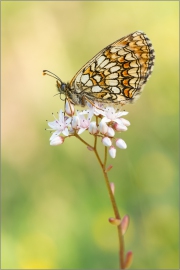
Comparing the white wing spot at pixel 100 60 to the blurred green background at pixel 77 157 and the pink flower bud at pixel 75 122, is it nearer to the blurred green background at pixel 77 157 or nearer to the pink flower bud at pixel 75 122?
the pink flower bud at pixel 75 122

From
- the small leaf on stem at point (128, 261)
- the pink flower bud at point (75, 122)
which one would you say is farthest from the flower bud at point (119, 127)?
the small leaf on stem at point (128, 261)

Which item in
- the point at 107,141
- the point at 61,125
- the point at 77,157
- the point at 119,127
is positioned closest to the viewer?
the point at 107,141

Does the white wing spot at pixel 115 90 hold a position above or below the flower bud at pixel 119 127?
above

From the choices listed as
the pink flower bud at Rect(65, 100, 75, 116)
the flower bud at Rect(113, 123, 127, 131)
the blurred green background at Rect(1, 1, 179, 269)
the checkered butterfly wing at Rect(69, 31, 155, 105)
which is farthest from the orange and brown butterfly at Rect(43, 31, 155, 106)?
the blurred green background at Rect(1, 1, 179, 269)

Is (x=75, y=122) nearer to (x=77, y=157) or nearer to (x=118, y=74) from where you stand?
(x=118, y=74)

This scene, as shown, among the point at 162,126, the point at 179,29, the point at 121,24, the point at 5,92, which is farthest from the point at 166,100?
the point at 5,92

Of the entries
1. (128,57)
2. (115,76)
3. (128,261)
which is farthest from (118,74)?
(128,261)

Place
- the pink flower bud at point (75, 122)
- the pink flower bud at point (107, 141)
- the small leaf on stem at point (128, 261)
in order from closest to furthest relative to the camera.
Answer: the small leaf on stem at point (128, 261), the pink flower bud at point (107, 141), the pink flower bud at point (75, 122)

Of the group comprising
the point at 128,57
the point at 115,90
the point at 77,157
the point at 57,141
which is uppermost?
the point at 128,57
